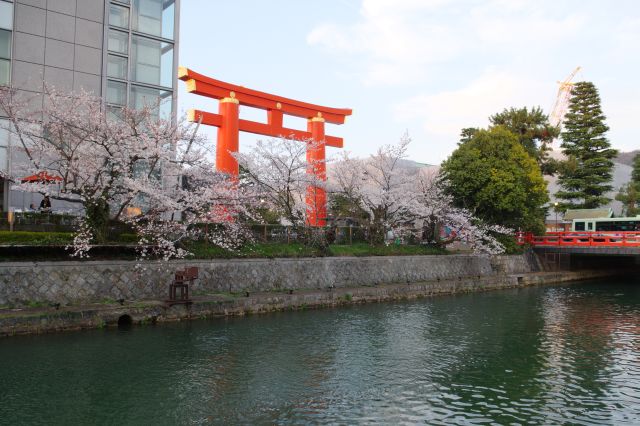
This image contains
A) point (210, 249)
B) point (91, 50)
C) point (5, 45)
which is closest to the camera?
point (210, 249)

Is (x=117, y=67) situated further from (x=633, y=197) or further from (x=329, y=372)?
(x=633, y=197)

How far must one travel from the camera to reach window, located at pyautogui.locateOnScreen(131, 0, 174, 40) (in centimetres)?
2881

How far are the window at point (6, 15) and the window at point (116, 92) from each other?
4.99 metres

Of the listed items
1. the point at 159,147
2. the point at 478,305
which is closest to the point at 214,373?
the point at 159,147

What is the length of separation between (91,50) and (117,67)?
4.95 ft

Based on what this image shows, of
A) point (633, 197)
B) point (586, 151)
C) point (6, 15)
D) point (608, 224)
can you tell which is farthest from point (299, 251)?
point (633, 197)

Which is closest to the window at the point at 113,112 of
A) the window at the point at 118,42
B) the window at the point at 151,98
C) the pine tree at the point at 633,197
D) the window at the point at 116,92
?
the window at the point at 116,92

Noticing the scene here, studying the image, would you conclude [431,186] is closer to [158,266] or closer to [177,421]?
[158,266]

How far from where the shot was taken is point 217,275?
22391 mm

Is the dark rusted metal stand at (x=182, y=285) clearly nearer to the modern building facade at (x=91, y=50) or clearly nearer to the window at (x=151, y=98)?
the modern building facade at (x=91, y=50)

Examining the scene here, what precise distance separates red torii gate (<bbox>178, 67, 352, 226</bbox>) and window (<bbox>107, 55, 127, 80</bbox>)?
293cm

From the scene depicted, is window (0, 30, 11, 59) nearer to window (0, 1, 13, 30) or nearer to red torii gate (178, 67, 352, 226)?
window (0, 1, 13, 30)

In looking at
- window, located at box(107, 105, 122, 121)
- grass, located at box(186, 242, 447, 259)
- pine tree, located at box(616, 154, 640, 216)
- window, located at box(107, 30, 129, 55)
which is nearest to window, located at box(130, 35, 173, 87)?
window, located at box(107, 30, 129, 55)

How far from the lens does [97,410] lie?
1034 centimetres
